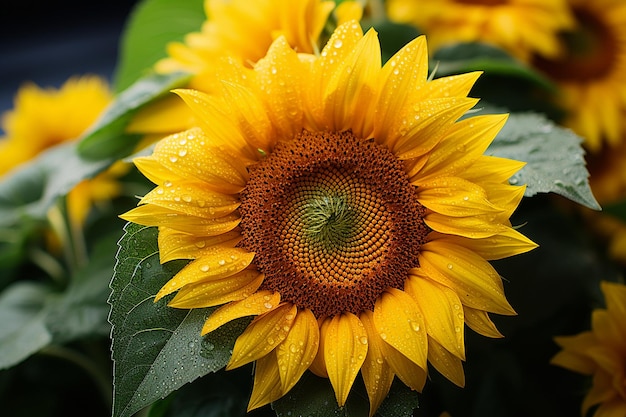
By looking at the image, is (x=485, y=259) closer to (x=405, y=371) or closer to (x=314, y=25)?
(x=405, y=371)

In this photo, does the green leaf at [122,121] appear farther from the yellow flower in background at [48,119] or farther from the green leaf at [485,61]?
the yellow flower in background at [48,119]

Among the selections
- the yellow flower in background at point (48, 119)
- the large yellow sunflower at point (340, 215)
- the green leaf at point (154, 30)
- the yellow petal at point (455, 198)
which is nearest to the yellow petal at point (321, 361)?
the large yellow sunflower at point (340, 215)

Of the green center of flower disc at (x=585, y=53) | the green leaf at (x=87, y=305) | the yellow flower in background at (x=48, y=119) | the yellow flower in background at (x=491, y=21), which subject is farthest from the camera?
the yellow flower in background at (x=48, y=119)

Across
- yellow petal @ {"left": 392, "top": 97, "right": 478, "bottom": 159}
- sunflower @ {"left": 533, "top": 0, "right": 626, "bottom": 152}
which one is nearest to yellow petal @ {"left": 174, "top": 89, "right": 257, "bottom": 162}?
yellow petal @ {"left": 392, "top": 97, "right": 478, "bottom": 159}

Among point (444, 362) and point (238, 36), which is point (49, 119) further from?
point (444, 362)

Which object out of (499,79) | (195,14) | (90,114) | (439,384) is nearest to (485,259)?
(439,384)

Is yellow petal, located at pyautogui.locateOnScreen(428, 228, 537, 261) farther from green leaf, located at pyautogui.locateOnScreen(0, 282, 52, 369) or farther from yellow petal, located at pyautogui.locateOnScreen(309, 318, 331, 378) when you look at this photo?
green leaf, located at pyautogui.locateOnScreen(0, 282, 52, 369)
